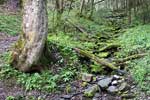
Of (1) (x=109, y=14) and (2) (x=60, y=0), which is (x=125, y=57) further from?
(1) (x=109, y=14)

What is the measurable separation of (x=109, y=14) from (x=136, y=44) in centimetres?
1585

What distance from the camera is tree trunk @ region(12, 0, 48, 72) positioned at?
918 centimetres

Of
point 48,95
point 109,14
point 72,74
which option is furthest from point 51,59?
point 109,14

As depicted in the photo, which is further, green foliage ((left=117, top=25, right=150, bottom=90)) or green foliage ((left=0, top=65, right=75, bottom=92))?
green foliage ((left=117, top=25, right=150, bottom=90))

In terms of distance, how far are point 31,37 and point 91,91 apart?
2.51 meters

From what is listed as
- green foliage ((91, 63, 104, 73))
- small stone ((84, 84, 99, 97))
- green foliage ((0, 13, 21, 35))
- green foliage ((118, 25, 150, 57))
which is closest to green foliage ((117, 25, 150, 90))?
green foliage ((118, 25, 150, 57))

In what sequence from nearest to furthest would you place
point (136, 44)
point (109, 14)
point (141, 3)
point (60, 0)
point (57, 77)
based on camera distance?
1. point (57, 77)
2. point (136, 44)
3. point (60, 0)
4. point (141, 3)
5. point (109, 14)

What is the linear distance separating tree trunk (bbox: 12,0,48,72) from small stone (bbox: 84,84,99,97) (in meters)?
1.87

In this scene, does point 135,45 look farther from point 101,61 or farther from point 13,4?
point 13,4

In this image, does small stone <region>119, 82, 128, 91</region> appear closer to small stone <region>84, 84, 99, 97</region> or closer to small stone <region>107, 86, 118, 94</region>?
small stone <region>107, 86, 118, 94</region>

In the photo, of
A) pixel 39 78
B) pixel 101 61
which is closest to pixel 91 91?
pixel 39 78

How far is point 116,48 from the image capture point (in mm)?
13195

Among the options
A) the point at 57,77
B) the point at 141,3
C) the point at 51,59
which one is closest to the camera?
the point at 57,77

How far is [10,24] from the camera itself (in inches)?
657
